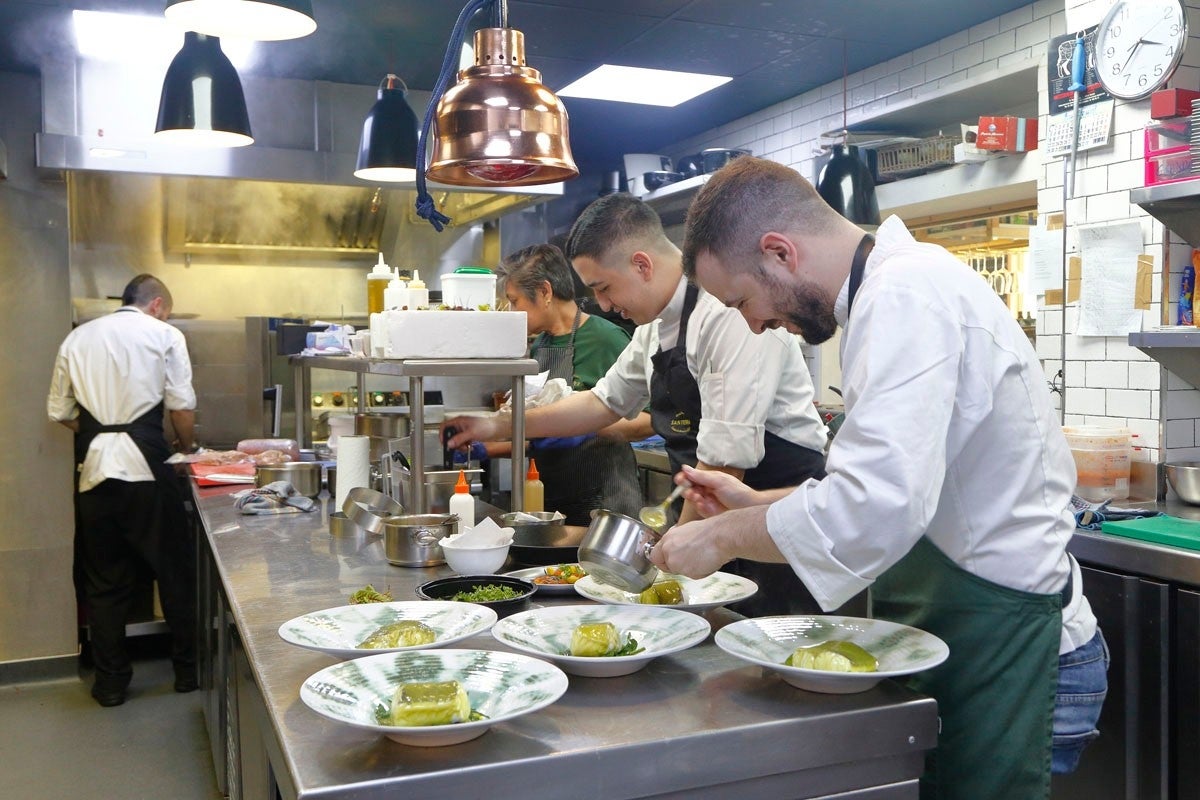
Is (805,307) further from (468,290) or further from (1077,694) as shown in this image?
(468,290)

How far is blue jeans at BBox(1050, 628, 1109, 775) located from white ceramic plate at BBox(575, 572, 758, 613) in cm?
61

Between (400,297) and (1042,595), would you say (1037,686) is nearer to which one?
(1042,595)

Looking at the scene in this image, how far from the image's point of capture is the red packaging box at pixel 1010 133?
4.48 metres

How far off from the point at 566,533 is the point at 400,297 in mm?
991

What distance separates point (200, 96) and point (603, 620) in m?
2.74

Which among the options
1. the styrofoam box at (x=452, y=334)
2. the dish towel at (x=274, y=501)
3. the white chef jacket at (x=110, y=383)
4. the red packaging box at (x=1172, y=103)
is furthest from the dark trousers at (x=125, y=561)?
the red packaging box at (x=1172, y=103)

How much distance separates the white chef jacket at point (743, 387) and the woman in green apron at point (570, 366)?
1.37 metres

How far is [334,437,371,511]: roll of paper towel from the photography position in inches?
135

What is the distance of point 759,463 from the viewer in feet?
8.98

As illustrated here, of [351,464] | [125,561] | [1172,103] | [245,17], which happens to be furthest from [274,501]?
[1172,103]

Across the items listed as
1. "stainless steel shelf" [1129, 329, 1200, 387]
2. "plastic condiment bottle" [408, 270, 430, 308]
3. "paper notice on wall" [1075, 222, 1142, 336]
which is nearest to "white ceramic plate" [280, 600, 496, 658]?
"plastic condiment bottle" [408, 270, 430, 308]

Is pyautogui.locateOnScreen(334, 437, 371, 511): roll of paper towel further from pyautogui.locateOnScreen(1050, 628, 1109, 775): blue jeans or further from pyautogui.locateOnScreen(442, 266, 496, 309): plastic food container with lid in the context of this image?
pyautogui.locateOnScreen(1050, 628, 1109, 775): blue jeans

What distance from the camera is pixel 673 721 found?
4.95 ft

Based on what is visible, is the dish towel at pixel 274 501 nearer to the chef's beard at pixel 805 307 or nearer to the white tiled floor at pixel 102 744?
the white tiled floor at pixel 102 744
